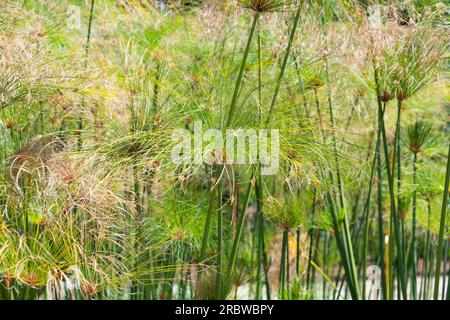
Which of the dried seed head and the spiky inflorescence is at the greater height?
the spiky inflorescence

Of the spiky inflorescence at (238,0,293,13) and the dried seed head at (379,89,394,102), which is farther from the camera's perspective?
the dried seed head at (379,89,394,102)

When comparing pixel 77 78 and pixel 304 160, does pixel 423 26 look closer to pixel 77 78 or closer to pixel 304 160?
pixel 304 160

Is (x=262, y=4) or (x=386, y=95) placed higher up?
(x=262, y=4)

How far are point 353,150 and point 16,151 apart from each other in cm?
151

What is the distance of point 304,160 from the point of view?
244 cm

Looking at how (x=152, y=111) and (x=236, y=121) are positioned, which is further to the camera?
(x=152, y=111)

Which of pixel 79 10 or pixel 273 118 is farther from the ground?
pixel 79 10

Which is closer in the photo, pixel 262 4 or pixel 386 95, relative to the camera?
pixel 262 4

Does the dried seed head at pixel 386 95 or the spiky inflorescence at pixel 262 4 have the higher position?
the spiky inflorescence at pixel 262 4

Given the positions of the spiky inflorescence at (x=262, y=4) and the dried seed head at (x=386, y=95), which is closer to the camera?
the spiky inflorescence at (x=262, y=4)

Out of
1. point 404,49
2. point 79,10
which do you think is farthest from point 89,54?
point 404,49
